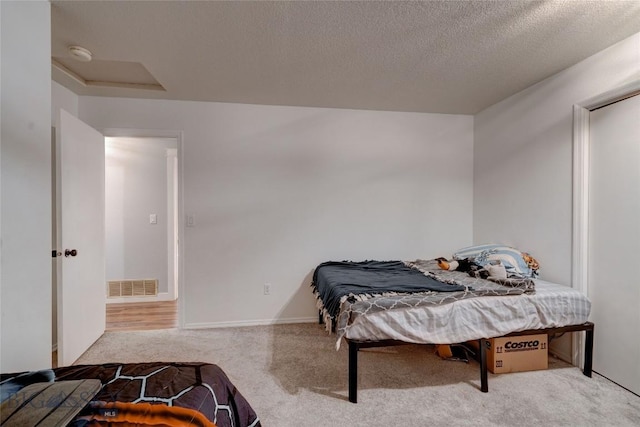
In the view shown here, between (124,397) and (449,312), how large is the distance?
1790mm

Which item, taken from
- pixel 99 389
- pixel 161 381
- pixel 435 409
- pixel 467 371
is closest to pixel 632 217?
pixel 467 371

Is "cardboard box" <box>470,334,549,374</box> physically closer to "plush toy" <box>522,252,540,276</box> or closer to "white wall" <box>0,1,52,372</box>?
"plush toy" <box>522,252,540,276</box>

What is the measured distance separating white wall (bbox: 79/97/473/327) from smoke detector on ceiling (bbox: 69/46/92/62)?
0.82 metres

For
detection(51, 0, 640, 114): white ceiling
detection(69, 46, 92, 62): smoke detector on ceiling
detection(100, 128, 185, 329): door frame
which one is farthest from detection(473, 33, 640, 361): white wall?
detection(69, 46, 92, 62): smoke detector on ceiling

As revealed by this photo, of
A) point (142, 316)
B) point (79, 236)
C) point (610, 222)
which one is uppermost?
point (610, 222)

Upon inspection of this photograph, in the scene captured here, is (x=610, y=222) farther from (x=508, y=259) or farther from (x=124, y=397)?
(x=124, y=397)

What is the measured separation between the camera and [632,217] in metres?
1.94

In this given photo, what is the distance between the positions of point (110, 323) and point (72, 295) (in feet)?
3.57

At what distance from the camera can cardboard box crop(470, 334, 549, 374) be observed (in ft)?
6.98

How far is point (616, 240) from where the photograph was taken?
2033 mm

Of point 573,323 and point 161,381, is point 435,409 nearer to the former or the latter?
point 573,323

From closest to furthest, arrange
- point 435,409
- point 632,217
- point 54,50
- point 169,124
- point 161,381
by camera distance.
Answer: point 161,381, point 435,409, point 632,217, point 54,50, point 169,124

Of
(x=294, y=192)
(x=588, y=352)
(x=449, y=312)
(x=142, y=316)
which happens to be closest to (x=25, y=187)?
(x=294, y=192)

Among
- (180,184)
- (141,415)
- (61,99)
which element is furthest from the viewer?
(180,184)
